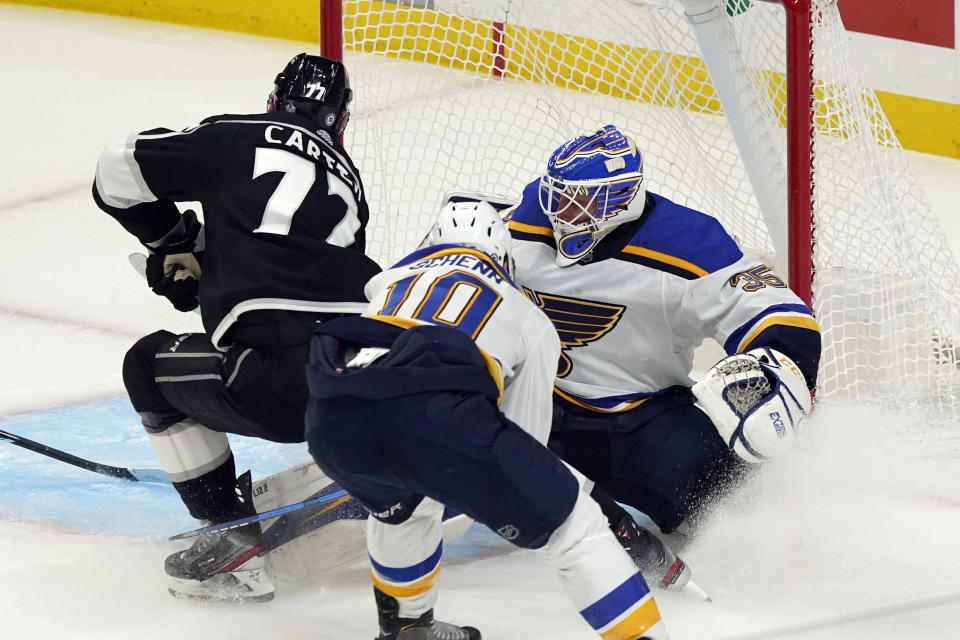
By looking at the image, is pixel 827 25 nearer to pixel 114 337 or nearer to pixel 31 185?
pixel 114 337

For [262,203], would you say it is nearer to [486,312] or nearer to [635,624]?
[486,312]

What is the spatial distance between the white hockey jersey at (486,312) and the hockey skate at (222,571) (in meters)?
0.66

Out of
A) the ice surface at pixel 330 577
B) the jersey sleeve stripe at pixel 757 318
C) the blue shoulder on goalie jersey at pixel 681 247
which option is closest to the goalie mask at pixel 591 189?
the blue shoulder on goalie jersey at pixel 681 247

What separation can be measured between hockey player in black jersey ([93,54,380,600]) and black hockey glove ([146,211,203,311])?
147 mm

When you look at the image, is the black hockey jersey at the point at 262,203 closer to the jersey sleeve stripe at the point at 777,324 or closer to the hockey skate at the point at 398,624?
the hockey skate at the point at 398,624

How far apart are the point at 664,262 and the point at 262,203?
85cm

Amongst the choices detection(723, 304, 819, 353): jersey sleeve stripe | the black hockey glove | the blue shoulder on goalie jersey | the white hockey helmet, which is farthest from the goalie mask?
the black hockey glove

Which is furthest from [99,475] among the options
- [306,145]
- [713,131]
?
[713,131]

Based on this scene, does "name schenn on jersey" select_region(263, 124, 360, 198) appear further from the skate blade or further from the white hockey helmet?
the skate blade

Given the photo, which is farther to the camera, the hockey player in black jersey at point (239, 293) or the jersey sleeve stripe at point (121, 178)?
the jersey sleeve stripe at point (121, 178)

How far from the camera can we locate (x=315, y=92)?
124 inches

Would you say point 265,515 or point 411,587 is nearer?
point 411,587

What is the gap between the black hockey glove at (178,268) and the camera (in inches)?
127

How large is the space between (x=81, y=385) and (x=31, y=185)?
182 centimetres
